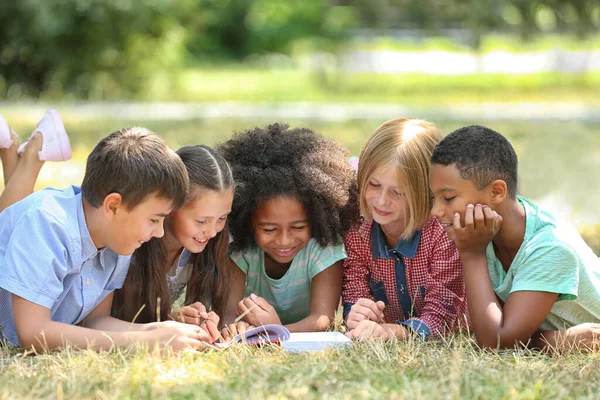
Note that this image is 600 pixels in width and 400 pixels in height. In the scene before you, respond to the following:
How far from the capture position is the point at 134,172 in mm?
3627

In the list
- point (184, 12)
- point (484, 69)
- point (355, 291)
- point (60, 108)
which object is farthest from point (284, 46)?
point (355, 291)

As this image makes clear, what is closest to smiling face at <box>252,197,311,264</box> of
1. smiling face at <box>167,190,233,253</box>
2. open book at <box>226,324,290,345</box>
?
smiling face at <box>167,190,233,253</box>

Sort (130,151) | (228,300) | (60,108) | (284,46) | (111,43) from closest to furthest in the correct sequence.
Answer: (130,151) → (228,300) → (60,108) → (111,43) → (284,46)

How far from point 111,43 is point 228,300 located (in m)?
12.2

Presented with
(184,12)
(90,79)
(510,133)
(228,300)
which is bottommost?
(228,300)

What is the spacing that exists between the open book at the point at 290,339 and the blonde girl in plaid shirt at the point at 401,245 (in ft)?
0.97

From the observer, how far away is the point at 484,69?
77.8 feet

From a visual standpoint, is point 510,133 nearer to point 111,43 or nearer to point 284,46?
point 111,43

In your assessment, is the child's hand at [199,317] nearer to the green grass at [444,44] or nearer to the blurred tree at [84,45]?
the blurred tree at [84,45]

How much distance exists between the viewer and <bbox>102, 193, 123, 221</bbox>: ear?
3629 mm

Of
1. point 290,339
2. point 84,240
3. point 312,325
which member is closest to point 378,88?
point 312,325

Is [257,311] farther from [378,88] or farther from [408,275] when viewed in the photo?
[378,88]

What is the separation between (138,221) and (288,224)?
2.61ft

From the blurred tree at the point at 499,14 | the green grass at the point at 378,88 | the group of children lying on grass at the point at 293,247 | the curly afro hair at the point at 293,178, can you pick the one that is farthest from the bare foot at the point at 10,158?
the blurred tree at the point at 499,14
